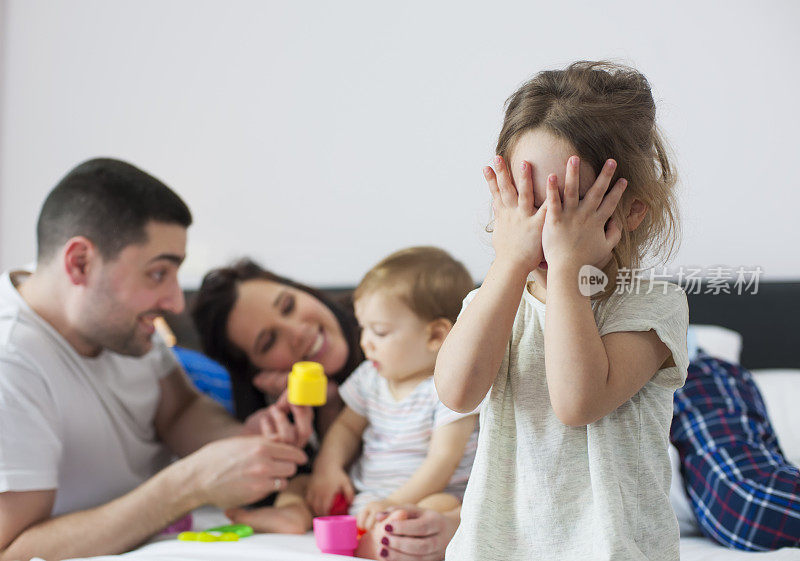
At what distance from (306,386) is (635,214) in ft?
2.72

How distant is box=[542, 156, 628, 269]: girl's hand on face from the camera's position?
0.76 m

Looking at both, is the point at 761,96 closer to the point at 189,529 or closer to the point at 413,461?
the point at 413,461

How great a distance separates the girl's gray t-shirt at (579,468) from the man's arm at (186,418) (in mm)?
961

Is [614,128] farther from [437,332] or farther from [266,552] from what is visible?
[266,552]

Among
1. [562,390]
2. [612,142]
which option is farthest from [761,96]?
[562,390]

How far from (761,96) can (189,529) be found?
1.81 metres

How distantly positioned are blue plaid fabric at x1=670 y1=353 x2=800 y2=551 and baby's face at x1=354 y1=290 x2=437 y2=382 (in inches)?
21.5

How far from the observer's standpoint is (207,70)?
2.44m

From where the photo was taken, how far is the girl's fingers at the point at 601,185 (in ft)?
2.50

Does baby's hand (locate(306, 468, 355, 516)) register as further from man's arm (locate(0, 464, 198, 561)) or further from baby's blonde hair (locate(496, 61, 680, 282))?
baby's blonde hair (locate(496, 61, 680, 282))

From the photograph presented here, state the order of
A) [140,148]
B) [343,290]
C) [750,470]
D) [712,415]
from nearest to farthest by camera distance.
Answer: [750,470] < [712,415] < [343,290] < [140,148]

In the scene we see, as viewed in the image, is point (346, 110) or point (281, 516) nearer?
point (281, 516)

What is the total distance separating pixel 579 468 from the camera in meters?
0.82

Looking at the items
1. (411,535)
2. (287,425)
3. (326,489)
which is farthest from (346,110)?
(411,535)
